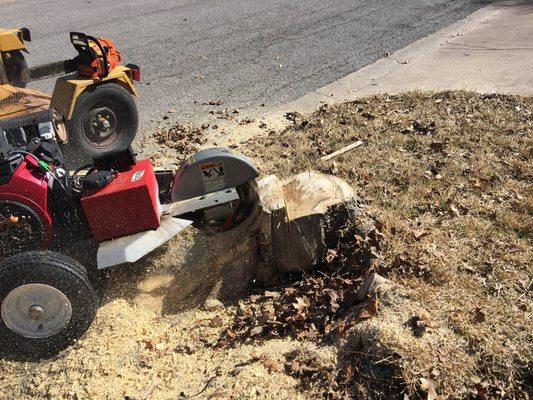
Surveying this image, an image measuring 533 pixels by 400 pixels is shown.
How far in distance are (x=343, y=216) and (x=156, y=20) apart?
9.71m

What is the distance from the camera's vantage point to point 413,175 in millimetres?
5055

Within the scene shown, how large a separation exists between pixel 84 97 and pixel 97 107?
0.85 feet

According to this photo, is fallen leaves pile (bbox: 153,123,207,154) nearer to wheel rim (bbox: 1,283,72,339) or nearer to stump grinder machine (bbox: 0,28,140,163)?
stump grinder machine (bbox: 0,28,140,163)

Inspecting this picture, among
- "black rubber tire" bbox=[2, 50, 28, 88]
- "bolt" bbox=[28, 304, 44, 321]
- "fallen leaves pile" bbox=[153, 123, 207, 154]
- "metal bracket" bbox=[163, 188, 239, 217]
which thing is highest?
"black rubber tire" bbox=[2, 50, 28, 88]

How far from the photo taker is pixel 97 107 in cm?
580

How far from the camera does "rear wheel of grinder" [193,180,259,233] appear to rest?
4.03 metres

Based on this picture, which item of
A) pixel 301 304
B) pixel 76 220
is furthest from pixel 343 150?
pixel 76 220

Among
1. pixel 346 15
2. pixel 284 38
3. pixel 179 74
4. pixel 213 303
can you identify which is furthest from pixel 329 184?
pixel 346 15

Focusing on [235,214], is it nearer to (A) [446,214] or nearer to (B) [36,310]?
(B) [36,310]

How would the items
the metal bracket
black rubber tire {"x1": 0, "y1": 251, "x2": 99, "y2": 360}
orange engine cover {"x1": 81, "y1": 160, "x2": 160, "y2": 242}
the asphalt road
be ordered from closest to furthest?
1. black rubber tire {"x1": 0, "y1": 251, "x2": 99, "y2": 360}
2. orange engine cover {"x1": 81, "y1": 160, "x2": 160, "y2": 242}
3. the metal bracket
4. the asphalt road

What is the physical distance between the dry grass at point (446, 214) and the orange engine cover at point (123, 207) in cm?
164

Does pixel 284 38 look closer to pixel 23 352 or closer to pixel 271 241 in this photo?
pixel 271 241

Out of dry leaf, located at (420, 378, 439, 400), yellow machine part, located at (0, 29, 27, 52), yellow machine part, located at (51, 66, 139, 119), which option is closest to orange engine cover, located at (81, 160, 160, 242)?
dry leaf, located at (420, 378, 439, 400)

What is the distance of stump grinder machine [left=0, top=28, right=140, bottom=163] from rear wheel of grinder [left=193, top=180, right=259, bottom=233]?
2.37 meters
